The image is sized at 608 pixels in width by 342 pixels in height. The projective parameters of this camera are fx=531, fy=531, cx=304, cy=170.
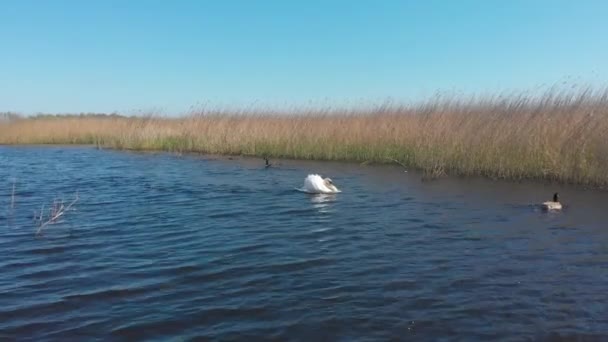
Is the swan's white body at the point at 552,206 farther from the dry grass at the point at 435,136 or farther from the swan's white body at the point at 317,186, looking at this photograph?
the swan's white body at the point at 317,186

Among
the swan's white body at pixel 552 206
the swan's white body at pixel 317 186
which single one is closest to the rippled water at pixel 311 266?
the swan's white body at pixel 552 206

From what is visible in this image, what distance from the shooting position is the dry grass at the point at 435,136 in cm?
1187

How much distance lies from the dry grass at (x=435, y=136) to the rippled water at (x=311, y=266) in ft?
3.15

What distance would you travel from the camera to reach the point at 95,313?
4.72 metres

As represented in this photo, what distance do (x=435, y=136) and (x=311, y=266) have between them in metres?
9.81

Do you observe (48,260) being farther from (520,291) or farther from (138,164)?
(138,164)

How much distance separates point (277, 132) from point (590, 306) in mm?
17114

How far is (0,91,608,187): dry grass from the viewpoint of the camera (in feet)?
38.9

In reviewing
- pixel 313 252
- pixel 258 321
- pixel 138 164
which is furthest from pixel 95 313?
pixel 138 164

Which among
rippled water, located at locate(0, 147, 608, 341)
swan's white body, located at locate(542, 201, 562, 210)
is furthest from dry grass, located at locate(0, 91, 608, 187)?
swan's white body, located at locate(542, 201, 562, 210)

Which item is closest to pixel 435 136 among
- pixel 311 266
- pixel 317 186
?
pixel 317 186

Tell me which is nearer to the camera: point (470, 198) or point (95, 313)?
point (95, 313)

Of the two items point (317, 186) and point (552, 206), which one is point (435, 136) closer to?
point (317, 186)

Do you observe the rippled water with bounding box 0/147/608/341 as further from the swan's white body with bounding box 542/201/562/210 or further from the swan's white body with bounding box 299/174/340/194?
the swan's white body with bounding box 299/174/340/194
